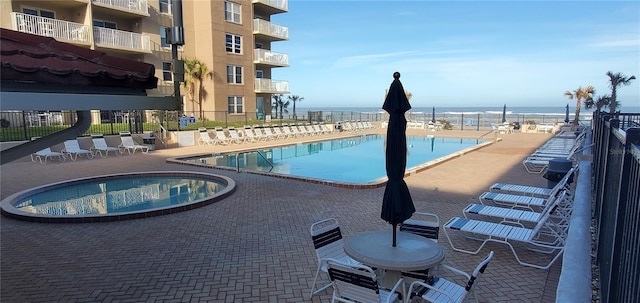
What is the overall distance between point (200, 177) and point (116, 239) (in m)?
5.50

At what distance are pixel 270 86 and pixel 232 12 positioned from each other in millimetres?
5956

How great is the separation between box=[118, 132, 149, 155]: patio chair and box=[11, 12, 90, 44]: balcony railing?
5.67 m

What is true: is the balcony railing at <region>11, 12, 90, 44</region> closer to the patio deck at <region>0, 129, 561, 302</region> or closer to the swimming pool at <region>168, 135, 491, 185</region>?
the swimming pool at <region>168, 135, 491, 185</region>

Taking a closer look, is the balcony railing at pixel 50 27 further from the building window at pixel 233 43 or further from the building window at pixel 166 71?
the building window at pixel 233 43

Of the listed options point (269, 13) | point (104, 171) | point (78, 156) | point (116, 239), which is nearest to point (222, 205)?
point (116, 239)

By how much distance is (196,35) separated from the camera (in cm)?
2648

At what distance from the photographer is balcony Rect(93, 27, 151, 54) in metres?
20.5

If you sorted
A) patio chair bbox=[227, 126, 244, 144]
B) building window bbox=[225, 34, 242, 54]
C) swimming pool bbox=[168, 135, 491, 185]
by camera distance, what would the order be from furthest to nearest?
building window bbox=[225, 34, 242, 54] < patio chair bbox=[227, 126, 244, 144] < swimming pool bbox=[168, 135, 491, 185]

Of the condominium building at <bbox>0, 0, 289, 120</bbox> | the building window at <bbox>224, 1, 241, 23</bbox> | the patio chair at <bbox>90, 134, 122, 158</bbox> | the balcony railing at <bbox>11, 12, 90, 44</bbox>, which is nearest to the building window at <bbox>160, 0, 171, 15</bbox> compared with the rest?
the condominium building at <bbox>0, 0, 289, 120</bbox>

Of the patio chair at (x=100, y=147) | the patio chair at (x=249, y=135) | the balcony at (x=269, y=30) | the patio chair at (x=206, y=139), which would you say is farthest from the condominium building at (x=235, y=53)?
the patio chair at (x=100, y=147)

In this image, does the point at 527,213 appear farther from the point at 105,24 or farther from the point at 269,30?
the point at 269,30

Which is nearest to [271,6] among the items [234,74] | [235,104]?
[234,74]

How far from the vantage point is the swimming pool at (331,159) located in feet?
44.2

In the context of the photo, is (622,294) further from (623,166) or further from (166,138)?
(166,138)
